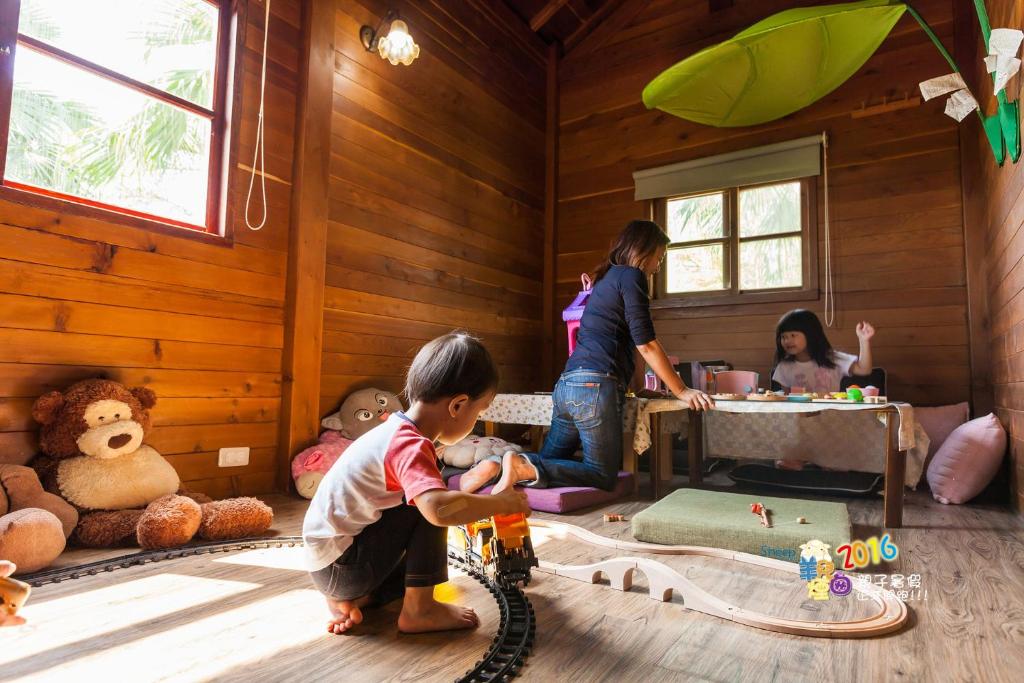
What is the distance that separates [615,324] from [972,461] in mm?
1707

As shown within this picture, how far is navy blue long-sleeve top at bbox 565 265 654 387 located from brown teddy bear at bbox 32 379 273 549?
143cm

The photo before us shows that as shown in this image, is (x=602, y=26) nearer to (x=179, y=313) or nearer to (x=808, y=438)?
(x=808, y=438)

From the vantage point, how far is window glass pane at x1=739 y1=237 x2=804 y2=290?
3.96 metres

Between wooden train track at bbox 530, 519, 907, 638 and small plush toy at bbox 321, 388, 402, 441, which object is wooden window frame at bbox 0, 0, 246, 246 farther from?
wooden train track at bbox 530, 519, 907, 638

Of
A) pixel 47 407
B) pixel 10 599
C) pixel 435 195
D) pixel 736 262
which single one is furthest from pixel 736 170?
pixel 10 599

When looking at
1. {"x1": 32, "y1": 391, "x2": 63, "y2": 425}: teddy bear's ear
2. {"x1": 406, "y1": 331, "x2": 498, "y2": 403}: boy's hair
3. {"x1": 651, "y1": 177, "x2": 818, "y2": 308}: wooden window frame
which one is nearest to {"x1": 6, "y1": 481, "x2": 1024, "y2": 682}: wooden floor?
{"x1": 406, "y1": 331, "x2": 498, "y2": 403}: boy's hair

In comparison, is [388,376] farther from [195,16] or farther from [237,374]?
[195,16]

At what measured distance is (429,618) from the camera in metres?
1.24

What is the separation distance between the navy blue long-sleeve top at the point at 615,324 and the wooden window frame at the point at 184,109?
1670mm

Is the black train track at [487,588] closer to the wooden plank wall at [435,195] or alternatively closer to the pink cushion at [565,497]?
the pink cushion at [565,497]

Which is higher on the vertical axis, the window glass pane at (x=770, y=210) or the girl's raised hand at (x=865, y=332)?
the window glass pane at (x=770, y=210)

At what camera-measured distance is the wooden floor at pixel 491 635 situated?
3.55 ft

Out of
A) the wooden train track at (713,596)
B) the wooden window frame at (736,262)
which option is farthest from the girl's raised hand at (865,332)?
the wooden train track at (713,596)

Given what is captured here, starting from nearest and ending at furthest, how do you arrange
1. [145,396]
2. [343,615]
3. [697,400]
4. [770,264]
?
[343,615] → [145,396] → [697,400] → [770,264]
